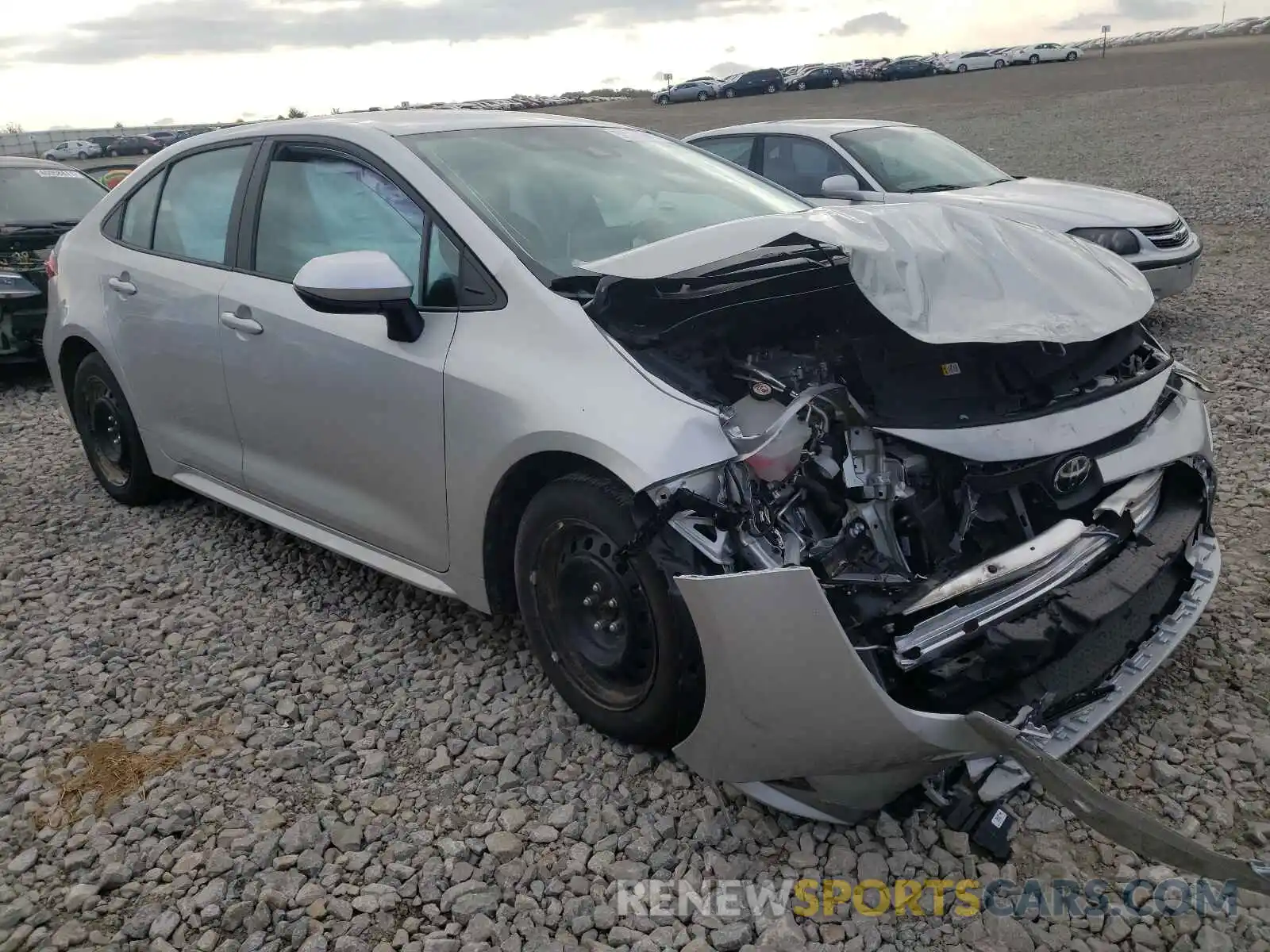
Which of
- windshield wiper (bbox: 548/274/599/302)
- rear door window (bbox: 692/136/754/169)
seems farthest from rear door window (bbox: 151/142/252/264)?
rear door window (bbox: 692/136/754/169)

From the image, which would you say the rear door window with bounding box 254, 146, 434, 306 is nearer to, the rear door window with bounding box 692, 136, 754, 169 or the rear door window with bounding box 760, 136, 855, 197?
the rear door window with bounding box 760, 136, 855, 197

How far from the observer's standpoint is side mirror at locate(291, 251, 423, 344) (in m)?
2.81

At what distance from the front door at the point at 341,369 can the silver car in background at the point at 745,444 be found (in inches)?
0.5

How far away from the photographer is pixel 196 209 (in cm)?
407

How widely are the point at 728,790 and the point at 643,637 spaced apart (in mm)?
497

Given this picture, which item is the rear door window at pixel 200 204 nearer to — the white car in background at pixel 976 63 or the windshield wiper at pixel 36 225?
the windshield wiper at pixel 36 225

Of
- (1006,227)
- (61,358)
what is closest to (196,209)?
(61,358)

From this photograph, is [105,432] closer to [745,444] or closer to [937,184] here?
[745,444]

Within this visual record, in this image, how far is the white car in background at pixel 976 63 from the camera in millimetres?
51094

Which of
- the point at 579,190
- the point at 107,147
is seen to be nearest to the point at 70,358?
the point at 579,190

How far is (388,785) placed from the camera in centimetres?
280

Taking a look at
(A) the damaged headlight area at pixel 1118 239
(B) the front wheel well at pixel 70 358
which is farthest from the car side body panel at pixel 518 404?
(A) the damaged headlight area at pixel 1118 239

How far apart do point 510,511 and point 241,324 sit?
1.41 metres

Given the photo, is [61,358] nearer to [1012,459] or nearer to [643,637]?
[643,637]
